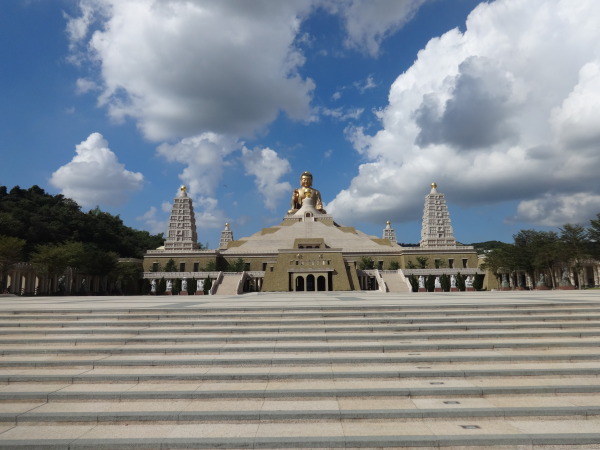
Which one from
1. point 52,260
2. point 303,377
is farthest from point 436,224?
point 303,377

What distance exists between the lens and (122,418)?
621 centimetres

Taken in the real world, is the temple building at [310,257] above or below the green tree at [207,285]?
above

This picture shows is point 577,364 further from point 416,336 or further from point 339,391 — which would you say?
point 339,391

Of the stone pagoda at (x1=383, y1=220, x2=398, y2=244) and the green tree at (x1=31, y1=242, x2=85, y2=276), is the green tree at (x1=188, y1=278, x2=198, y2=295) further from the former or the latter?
the stone pagoda at (x1=383, y1=220, x2=398, y2=244)

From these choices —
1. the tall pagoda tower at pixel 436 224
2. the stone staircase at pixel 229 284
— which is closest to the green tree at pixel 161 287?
the stone staircase at pixel 229 284

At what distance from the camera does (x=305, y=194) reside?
7494 centimetres

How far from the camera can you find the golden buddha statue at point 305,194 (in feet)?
246

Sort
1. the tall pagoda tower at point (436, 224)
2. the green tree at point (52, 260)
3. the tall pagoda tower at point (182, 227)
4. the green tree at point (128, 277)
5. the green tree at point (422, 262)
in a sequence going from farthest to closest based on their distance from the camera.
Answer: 1. the tall pagoda tower at point (436, 224)
2. the tall pagoda tower at point (182, 227)
3. the green tree at point (422, 262)
4. the green tree at point (128, 277)
5. the green tree at point (52, 260)

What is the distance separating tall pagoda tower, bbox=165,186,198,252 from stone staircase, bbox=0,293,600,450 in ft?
154

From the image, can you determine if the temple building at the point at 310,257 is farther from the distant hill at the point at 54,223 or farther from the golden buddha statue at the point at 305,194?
the distant hill at the point at 54,223

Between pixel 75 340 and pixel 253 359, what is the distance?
4.35 meters

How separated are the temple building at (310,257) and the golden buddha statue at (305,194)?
652 centimetres

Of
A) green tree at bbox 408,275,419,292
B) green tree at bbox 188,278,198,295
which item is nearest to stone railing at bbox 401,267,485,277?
green tree at bbox 408,275,419,292

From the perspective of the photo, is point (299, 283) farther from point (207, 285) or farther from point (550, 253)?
point (550, 253)
